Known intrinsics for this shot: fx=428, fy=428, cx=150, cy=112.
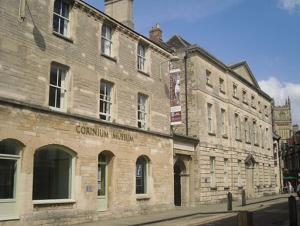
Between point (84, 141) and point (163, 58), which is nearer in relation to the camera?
point (84, 141)

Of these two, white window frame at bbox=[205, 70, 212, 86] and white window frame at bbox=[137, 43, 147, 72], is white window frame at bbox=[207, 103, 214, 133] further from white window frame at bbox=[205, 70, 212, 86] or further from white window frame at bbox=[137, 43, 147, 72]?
white window frame at bbox=[137, 43, 147, 72]

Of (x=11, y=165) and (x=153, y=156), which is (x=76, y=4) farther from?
(x=153, y=156)

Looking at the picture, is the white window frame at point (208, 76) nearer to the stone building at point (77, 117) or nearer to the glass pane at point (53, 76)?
the stone building at point (77, 117)

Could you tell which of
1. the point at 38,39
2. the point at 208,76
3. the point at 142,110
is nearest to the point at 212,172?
the point at 208,76

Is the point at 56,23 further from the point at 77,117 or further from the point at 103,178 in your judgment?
the point at 103,178

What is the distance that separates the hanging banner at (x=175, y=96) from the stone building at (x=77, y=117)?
0.92 metres

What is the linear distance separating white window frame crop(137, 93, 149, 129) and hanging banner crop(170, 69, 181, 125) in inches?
101

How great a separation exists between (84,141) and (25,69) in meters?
4.09

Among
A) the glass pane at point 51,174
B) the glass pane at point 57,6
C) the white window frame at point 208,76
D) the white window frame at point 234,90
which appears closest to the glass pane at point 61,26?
the glass pane at point 57,6

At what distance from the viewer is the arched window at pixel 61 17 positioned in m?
17.7

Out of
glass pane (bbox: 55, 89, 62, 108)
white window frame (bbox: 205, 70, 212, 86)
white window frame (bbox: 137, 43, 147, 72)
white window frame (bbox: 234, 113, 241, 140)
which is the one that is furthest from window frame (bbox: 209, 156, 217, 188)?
glass pane (bbox: 55, 89, 62, 108)

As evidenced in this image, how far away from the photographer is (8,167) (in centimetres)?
1490

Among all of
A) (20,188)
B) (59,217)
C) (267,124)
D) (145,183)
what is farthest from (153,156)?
(267,124)

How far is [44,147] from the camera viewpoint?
16.5m
